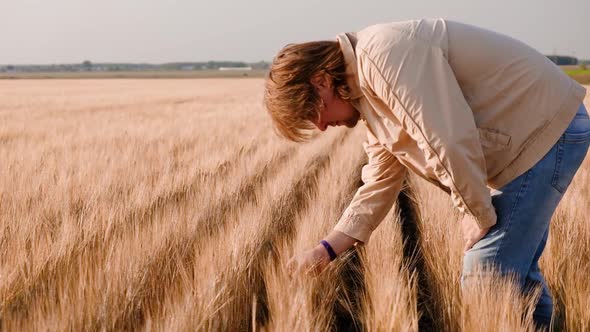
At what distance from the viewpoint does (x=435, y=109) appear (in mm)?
1292

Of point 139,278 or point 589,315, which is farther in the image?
point 139,278

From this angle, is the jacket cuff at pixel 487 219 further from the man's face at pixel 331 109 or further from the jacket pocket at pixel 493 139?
the man's face at pixel 331 109

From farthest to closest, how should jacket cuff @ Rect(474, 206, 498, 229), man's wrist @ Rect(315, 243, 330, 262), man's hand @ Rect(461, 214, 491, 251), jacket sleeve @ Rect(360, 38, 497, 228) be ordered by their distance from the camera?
1. man's wrist @ Rect(315, 243, 330, 262)
2. man's hand @ Rect(461, 214, 491, 251)
3. jacket cuff @ Rect(474, 206, 498, 229)
4. jacket sleeve @ Rect(360, 38, 497, 228)

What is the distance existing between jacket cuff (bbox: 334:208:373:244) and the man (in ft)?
0.61

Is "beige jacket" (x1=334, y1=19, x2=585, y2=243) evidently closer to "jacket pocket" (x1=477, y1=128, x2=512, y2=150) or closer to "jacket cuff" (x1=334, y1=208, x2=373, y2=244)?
"jacket pocket" (x1=477, y1=128, x2=512, y2=150)

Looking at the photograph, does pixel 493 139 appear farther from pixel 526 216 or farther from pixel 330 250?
pixel 330 250

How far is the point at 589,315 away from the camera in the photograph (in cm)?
144

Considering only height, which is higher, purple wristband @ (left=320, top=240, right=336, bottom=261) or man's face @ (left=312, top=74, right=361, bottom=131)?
man's face @ (left=312, top=74, right=361, bottom=131)

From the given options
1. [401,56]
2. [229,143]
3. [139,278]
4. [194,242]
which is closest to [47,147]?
[229,143]

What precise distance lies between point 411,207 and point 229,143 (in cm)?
231

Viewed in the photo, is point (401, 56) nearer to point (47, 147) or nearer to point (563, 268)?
point (563, 268)

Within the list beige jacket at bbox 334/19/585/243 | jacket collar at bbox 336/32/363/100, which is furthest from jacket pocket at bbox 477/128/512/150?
jacket collar at bbox 336/32/363/100

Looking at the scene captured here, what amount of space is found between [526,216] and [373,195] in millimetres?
510

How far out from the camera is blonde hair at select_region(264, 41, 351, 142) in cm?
151
